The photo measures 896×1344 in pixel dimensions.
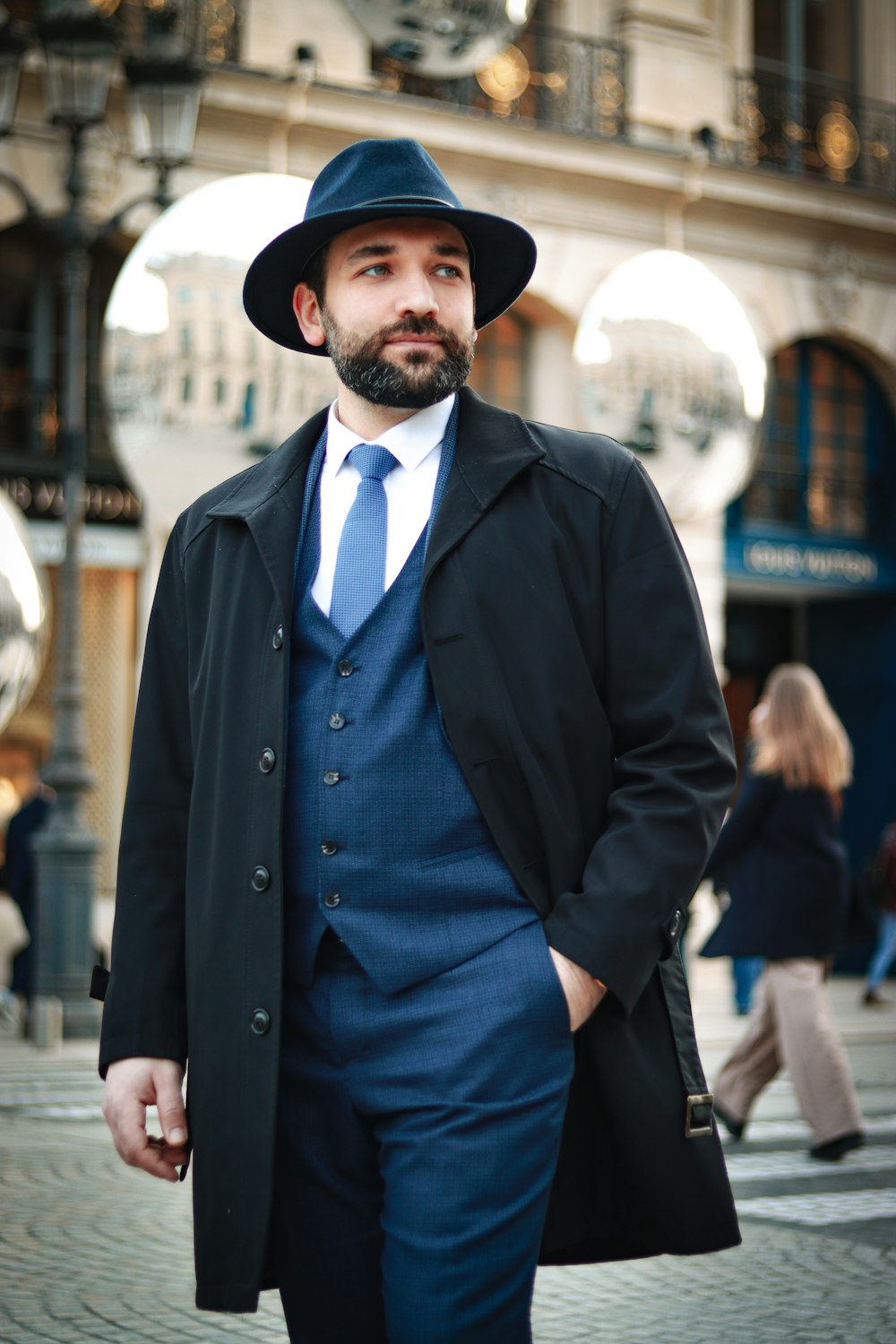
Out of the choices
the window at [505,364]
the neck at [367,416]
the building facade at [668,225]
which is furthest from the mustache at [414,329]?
the window at [505,364]

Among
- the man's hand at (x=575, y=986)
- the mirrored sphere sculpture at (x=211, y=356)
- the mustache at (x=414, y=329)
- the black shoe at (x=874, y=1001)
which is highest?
the mirrored sphere sculpture at (x=211, y=356)

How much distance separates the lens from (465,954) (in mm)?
2604

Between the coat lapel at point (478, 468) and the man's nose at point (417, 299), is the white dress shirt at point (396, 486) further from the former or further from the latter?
the man's nose at point (417, 299)

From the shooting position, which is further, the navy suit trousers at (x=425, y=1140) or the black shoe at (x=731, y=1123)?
the black shoe at (x=731, y=1123)

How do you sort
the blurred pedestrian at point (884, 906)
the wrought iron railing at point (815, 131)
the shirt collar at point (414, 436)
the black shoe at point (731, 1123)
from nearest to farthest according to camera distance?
the shirt collar at point (414, 436), the black shoe at point (731, 1123), the blurred pedestrian at point (884, 906), the wrought iron railing at point (815, 131)

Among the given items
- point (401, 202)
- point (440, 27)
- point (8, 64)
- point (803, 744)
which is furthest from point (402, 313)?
point (8, 64)

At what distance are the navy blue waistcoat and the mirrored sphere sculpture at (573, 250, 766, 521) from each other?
6874 millimetres

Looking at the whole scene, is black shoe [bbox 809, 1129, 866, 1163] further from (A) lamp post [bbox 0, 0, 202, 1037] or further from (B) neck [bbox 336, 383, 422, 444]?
(B) neck [bbox 336, 383, 422, 444]

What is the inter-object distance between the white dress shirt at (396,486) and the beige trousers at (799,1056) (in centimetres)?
550

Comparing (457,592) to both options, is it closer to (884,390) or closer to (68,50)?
(68,50)

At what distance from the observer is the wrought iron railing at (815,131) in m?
20.5

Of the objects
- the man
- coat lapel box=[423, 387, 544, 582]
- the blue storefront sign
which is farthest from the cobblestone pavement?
the blue storefront sign

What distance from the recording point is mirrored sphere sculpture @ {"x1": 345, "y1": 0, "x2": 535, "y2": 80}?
5.34 meters

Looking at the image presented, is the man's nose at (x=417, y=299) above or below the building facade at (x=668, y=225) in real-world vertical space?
below
